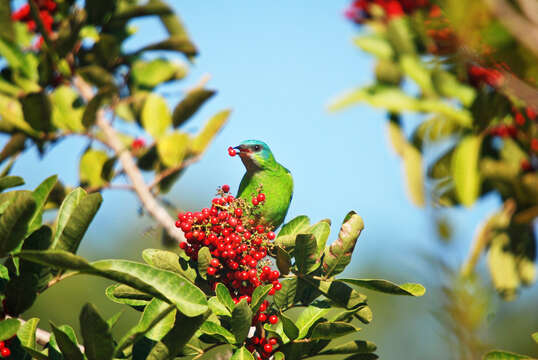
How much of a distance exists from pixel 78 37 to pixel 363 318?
2.70 m

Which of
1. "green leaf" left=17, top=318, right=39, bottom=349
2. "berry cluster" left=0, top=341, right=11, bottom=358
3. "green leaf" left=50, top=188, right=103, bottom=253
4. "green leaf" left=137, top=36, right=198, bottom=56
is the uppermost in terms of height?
"green leaf" left=137, top=36, right=198, bottom=56

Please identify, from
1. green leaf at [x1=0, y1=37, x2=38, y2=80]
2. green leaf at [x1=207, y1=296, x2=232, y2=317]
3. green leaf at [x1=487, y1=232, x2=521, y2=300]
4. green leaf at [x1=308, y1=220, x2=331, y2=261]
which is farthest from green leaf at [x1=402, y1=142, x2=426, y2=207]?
green leaf at [x1=0, y1=37, x2=38, y2=80]

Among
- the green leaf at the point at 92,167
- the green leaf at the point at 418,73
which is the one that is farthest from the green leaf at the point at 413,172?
the green leaf at the point at 92,167

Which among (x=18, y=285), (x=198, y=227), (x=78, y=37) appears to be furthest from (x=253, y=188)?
(x=78, y=37)

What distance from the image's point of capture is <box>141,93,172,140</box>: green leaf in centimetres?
357

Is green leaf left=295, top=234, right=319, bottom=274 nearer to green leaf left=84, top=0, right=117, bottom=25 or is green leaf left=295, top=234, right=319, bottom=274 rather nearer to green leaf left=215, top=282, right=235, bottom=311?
green leaf left=215, top=282, right=235, bottom=311

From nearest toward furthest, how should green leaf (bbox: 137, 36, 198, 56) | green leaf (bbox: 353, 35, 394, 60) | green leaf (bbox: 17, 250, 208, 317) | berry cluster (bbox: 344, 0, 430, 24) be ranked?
green leaf (bbox: 17, 250, 208, 317), green leaf (bbox: 137, 36, 198, 56), green leaf (bbox: 353, 35, 394, 60), berry cluster (bbox: 344, 0, 430, 24)

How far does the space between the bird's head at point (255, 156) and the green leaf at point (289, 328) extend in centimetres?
92

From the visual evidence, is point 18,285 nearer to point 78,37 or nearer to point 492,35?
point 492,35

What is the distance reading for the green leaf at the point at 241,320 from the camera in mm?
1366

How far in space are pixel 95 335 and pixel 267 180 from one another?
1.14 meters

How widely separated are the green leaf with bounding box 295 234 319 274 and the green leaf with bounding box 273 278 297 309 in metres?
0.05

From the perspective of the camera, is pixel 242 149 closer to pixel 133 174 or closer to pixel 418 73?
pixel 133 174

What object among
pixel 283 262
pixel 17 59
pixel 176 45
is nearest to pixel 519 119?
pixel 176 45
